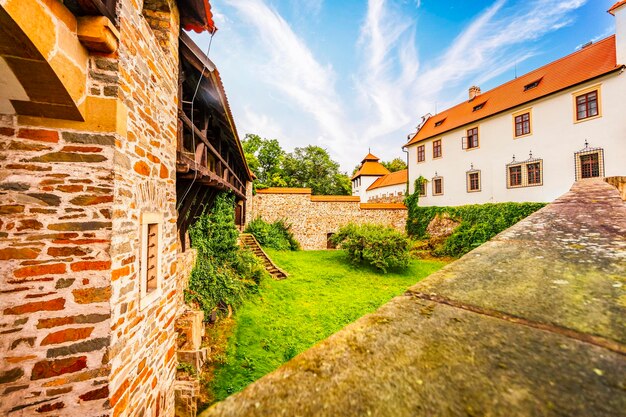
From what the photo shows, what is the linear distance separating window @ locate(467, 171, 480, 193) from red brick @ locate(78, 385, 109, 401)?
18331mm

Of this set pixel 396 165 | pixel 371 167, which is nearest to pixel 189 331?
pixel 371 167

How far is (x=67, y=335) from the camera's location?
7.05 ft

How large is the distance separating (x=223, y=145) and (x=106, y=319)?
6367mm

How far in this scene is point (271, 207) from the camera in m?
17.2

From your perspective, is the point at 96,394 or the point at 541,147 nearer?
the point at 96,394

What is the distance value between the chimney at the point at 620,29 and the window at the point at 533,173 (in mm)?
4870

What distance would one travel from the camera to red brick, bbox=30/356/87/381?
208 cm

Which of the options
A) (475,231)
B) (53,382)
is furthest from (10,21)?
(475,231)

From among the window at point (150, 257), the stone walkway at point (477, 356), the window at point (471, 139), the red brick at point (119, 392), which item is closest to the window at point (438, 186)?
the window at point (471, 139)

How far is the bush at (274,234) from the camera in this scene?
50.5 ft

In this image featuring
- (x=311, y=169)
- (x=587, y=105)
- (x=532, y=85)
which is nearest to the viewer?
(x=587, y=105)

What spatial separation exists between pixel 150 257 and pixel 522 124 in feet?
59.3

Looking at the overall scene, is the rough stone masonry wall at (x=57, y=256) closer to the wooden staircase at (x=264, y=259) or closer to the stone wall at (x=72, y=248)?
the stone wall at (x=72, y=248)

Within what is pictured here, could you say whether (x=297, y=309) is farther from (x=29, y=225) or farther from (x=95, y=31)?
(x=95, y=31)
